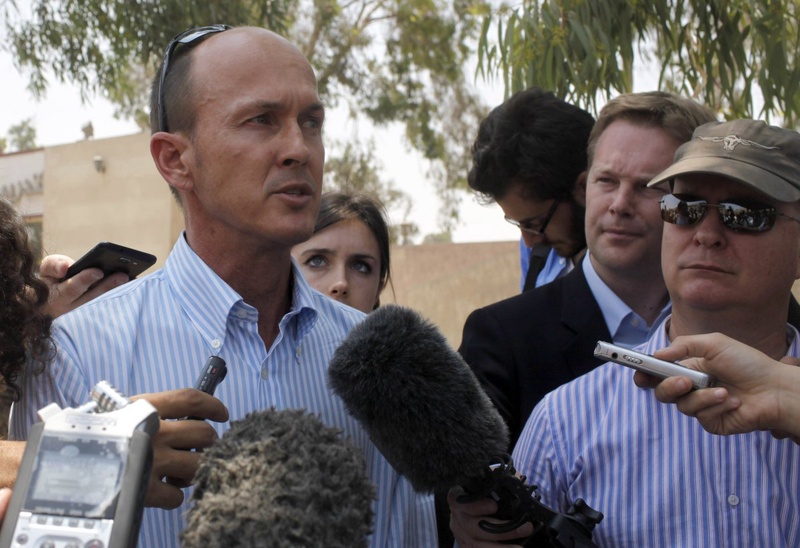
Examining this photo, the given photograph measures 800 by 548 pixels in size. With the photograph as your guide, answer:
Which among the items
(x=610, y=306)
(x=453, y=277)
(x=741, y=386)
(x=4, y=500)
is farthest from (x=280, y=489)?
(x=453, y=277)

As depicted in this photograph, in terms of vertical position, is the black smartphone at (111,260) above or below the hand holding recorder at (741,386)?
above

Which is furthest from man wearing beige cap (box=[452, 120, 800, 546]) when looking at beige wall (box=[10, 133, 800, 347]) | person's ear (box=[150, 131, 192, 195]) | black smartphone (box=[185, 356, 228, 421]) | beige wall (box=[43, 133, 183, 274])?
beige wall (box=[43, 133, 183, 274])

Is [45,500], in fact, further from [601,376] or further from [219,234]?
[601,376]

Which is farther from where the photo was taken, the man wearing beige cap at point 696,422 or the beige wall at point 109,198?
the beige wall at point 109,198

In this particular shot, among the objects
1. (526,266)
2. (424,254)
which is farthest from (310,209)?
(424,254)

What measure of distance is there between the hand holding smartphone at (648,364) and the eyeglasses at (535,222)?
1.86 meters

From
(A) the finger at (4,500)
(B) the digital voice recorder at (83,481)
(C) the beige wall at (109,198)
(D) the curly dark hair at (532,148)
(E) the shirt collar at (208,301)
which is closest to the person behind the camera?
(B) the digital voice recorder at (83,481)

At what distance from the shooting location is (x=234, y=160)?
2.30 meters

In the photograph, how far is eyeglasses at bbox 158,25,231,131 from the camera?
2434mm

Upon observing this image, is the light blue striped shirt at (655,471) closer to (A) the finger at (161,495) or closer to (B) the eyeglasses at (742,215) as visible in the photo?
(B) the eyeglasses at (742,215)

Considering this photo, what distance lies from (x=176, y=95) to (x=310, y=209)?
454 millimetres

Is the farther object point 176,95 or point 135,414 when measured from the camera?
point 176,95

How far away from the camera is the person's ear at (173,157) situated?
2.41 m

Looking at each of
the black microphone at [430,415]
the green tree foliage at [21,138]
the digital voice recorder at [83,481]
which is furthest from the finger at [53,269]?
the green tree foliage at [21,138]
